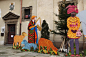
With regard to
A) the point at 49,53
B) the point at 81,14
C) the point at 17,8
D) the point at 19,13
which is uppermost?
the point at 17,8

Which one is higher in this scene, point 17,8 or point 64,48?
point 17,8

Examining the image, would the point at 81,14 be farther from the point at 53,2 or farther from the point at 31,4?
the point at 31,4

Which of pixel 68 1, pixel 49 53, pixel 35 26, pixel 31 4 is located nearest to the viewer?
pixel 49 53

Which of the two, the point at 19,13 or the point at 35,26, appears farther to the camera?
the point at 19,13

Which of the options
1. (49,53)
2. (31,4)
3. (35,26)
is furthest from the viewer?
(31,4)

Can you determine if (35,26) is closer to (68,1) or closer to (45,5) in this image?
(45,5)

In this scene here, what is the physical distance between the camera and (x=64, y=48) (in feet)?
19.1

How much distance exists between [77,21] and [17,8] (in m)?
7.71

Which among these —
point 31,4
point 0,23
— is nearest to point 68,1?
point 31,4

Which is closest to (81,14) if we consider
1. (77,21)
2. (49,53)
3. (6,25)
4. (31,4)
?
(77,21)

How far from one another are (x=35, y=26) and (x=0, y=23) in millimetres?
6366

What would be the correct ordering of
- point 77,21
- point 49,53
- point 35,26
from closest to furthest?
point 77,21, point 49,53, point 35,26

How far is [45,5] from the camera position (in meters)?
8.24

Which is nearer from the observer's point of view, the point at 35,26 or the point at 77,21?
the point at 77,21
